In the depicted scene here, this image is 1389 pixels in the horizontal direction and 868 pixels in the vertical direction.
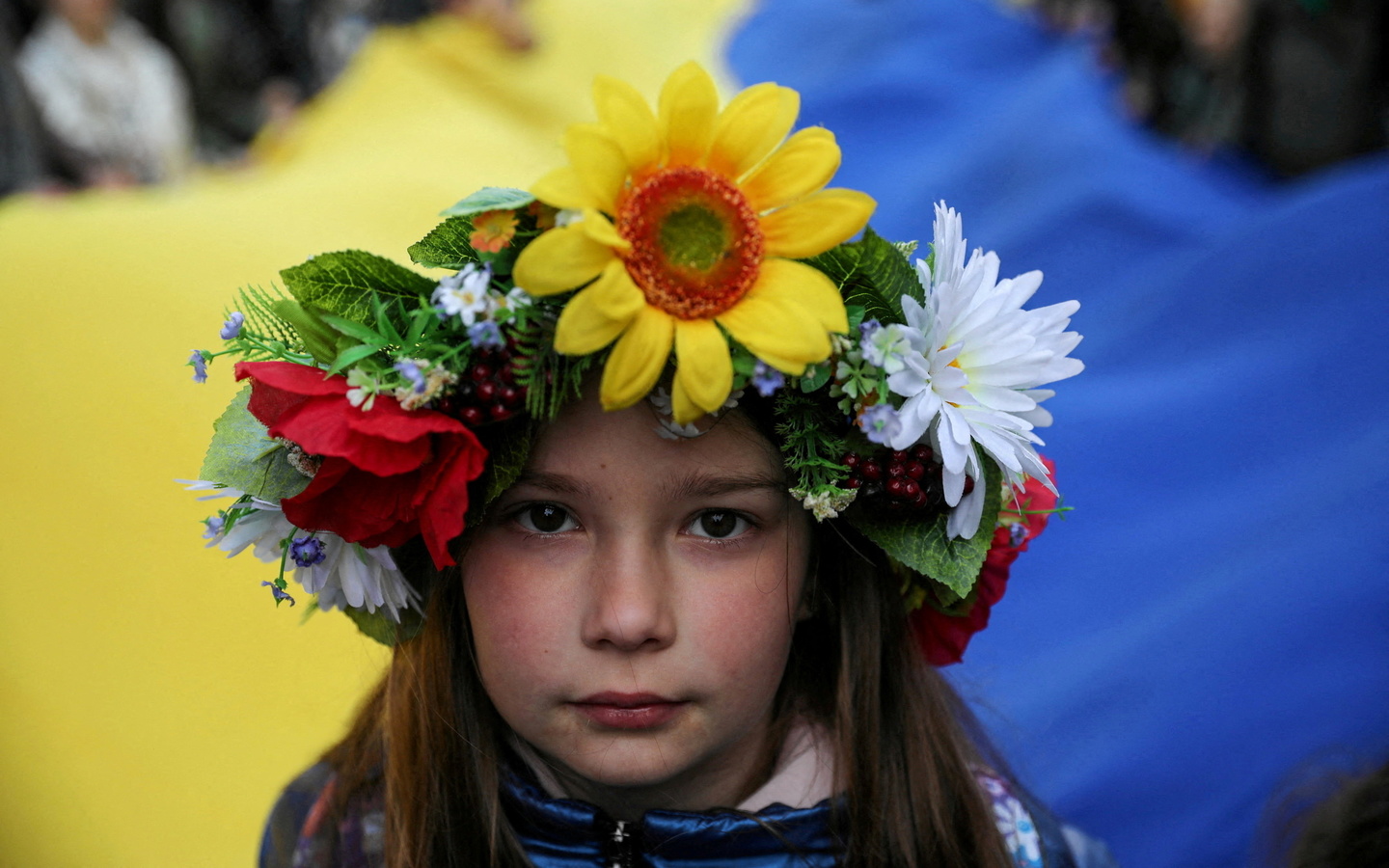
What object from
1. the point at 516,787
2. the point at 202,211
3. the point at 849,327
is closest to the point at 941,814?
the point at 516,787

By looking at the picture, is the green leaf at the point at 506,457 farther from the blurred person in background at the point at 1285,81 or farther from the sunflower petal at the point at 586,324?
the blurred person in background at the point at 1285,81

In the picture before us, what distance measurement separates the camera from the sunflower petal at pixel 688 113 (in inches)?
40.0

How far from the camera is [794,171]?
3.42 feet

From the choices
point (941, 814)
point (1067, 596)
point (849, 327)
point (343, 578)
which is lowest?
point (941, 814)

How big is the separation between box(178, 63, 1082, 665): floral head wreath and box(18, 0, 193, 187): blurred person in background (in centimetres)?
392

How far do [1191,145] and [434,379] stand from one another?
3.87 meters

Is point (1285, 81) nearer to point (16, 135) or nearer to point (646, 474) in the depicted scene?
point (646, 474)

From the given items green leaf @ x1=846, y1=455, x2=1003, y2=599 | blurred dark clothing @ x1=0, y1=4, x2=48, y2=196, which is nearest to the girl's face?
green leaf @ x1=846, y1=455, x2=1003, y2=599

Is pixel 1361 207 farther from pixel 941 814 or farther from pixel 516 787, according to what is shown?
pixel 516 787

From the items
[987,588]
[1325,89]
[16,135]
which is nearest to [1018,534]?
[987,588]

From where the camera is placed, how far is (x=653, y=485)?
1.13 metres

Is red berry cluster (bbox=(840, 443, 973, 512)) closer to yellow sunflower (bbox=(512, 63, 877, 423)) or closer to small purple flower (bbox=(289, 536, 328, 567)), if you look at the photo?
yellow sunflower (bbox=(512, 63, 877, 423))

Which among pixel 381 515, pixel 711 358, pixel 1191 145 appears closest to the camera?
pixel 711 358

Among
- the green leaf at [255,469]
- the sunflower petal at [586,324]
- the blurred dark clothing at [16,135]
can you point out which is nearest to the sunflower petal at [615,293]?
the sunflower petal at [586,324]
